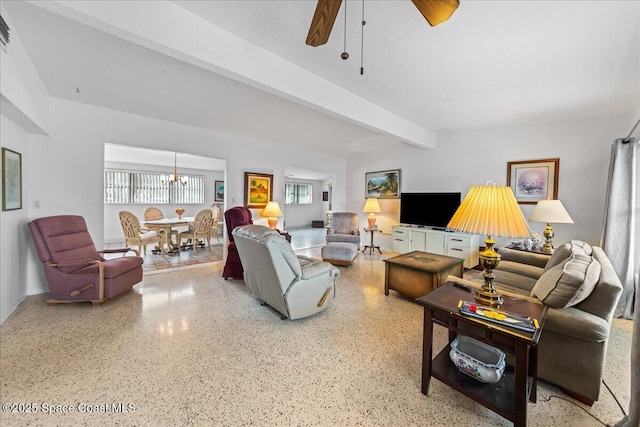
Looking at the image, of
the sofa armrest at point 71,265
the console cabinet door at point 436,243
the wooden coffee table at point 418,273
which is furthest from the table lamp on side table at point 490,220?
the sofa armrest at point 71,265

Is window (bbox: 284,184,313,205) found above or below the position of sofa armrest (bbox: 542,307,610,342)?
above

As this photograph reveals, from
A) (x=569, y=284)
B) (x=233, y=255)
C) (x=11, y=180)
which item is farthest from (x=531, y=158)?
(x=11, y=180)

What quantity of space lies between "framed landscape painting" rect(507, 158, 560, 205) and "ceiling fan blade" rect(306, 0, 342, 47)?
418 cm

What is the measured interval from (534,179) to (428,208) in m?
1.67

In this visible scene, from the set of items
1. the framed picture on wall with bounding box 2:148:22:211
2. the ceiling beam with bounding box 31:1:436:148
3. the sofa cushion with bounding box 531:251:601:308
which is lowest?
the sofa cushion with bounding box 531:251:601:308

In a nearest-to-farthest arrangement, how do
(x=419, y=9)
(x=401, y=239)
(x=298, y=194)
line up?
(x=419, y=9), (x=401, y=239), (x=298, y=194)

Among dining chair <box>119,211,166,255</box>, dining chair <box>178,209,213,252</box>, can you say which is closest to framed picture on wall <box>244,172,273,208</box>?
dining chair <box>178,209,213,252</box>

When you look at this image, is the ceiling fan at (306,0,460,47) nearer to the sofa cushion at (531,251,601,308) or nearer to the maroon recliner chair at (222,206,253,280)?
the sofa cushion at (531,251,601,308)

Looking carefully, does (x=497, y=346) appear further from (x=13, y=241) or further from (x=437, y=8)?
(x=13, y=241)

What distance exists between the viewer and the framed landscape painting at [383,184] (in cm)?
579

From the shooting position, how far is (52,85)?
2982 millimetres

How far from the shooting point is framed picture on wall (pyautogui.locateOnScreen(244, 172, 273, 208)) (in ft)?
16.8

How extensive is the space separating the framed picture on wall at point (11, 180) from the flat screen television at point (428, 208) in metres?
5.70

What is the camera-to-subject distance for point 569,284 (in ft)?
5.04
